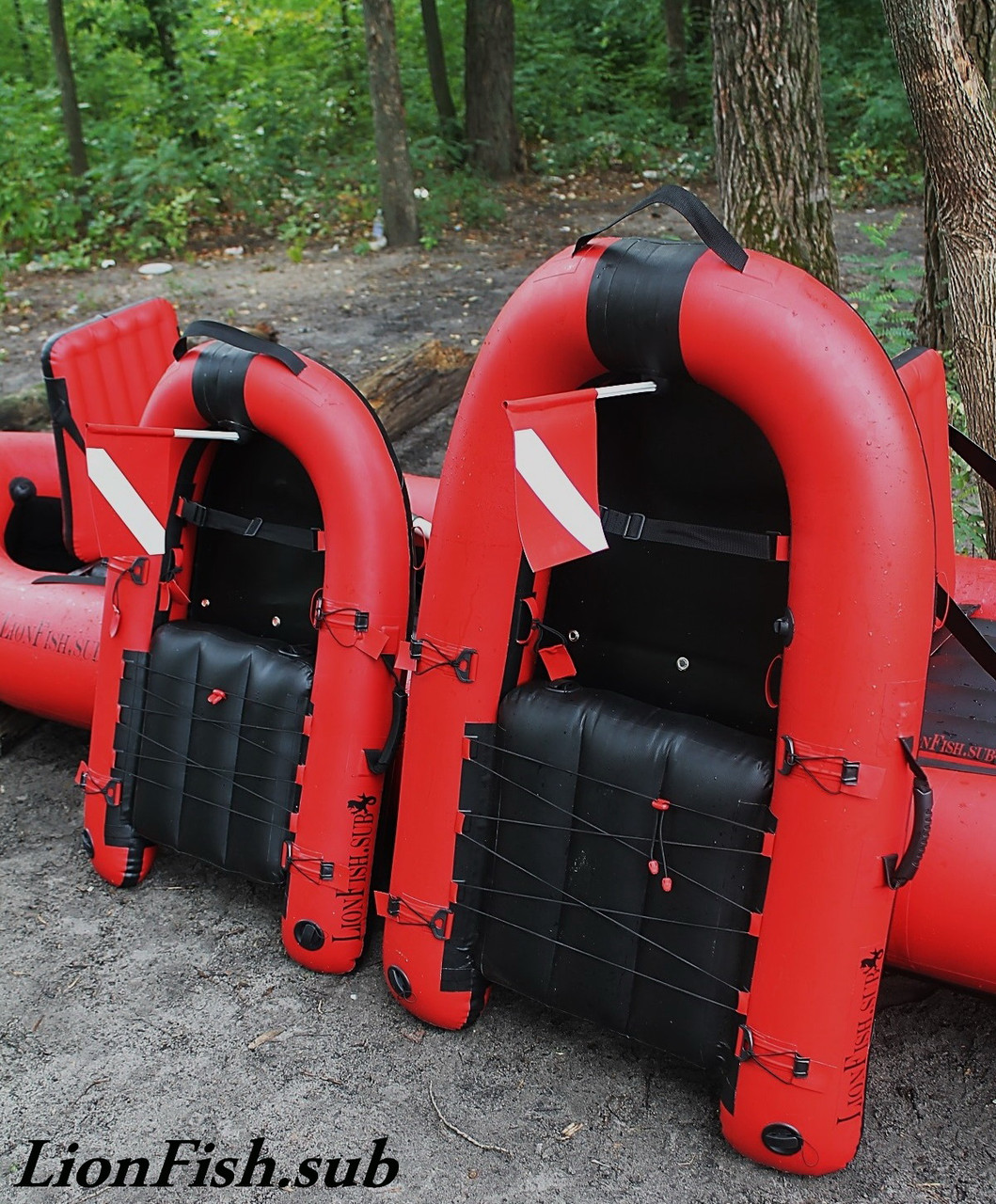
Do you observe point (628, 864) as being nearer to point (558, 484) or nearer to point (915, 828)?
point (915, 828)

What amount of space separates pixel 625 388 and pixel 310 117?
11.3 metres

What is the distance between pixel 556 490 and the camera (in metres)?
2.19

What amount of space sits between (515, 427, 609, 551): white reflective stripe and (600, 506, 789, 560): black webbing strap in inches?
11.9

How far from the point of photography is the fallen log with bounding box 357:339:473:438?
19.0 ft

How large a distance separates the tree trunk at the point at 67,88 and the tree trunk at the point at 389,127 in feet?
8.96

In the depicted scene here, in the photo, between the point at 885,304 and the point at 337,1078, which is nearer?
the point at 337,1078

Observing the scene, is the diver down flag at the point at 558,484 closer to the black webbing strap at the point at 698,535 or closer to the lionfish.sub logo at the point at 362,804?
the black webbing strap at the point at 698,535

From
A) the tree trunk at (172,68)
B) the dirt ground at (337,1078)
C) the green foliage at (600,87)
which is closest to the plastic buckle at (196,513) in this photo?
the dirt ground at (337,1078)

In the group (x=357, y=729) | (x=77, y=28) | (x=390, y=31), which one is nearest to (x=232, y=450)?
(x=357, y=729)

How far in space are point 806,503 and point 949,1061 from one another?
4.51ft

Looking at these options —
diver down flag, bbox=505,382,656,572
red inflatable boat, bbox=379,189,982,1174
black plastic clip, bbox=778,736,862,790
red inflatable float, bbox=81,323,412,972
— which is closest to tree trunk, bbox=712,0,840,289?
red inflatable boat, bbox=379,189,982,1174

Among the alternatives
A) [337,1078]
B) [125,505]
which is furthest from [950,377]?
[337,1078]

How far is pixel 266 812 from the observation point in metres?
3.02

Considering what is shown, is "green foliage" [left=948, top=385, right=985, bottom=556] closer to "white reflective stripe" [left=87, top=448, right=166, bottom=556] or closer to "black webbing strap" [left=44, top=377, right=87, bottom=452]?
"white reflective stripe" [left=87, top=448, right=166, bottom=556]
